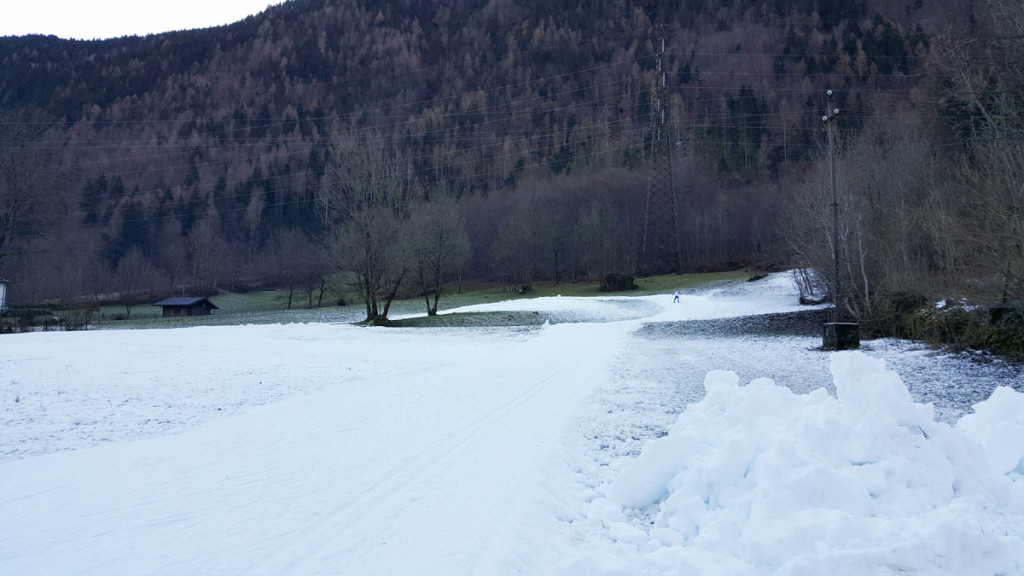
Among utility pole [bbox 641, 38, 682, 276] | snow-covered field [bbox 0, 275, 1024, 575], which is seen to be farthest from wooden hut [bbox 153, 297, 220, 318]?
snow-covered field [bbox 0, 275, 1024, 575]

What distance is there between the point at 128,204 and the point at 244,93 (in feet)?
269

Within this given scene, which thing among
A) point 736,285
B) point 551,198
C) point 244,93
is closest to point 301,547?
point 736,285

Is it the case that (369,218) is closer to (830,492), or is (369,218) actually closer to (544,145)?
(830,492)

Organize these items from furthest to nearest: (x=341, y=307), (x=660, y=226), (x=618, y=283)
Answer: (x=660, y=226) → (x=618, y=283) → (x=341, y=307)

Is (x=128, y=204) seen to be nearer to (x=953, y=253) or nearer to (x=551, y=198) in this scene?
(x=551, y=198)

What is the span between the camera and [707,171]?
9506 centimetres

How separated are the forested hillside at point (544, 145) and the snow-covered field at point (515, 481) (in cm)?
1319

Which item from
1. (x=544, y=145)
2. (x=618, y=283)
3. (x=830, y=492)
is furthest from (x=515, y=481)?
(x=544, y=145)

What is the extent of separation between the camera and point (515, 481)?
4.90 meters

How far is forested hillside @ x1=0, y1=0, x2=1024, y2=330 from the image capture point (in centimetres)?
2225

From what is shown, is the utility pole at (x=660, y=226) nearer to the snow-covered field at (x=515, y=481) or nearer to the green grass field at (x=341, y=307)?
the green grass field at (x=341, y=307)

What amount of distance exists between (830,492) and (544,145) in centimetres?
12323

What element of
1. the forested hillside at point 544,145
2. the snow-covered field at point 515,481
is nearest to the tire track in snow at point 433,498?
the snow-covered field at point 515,481

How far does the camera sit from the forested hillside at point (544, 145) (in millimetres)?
22250
